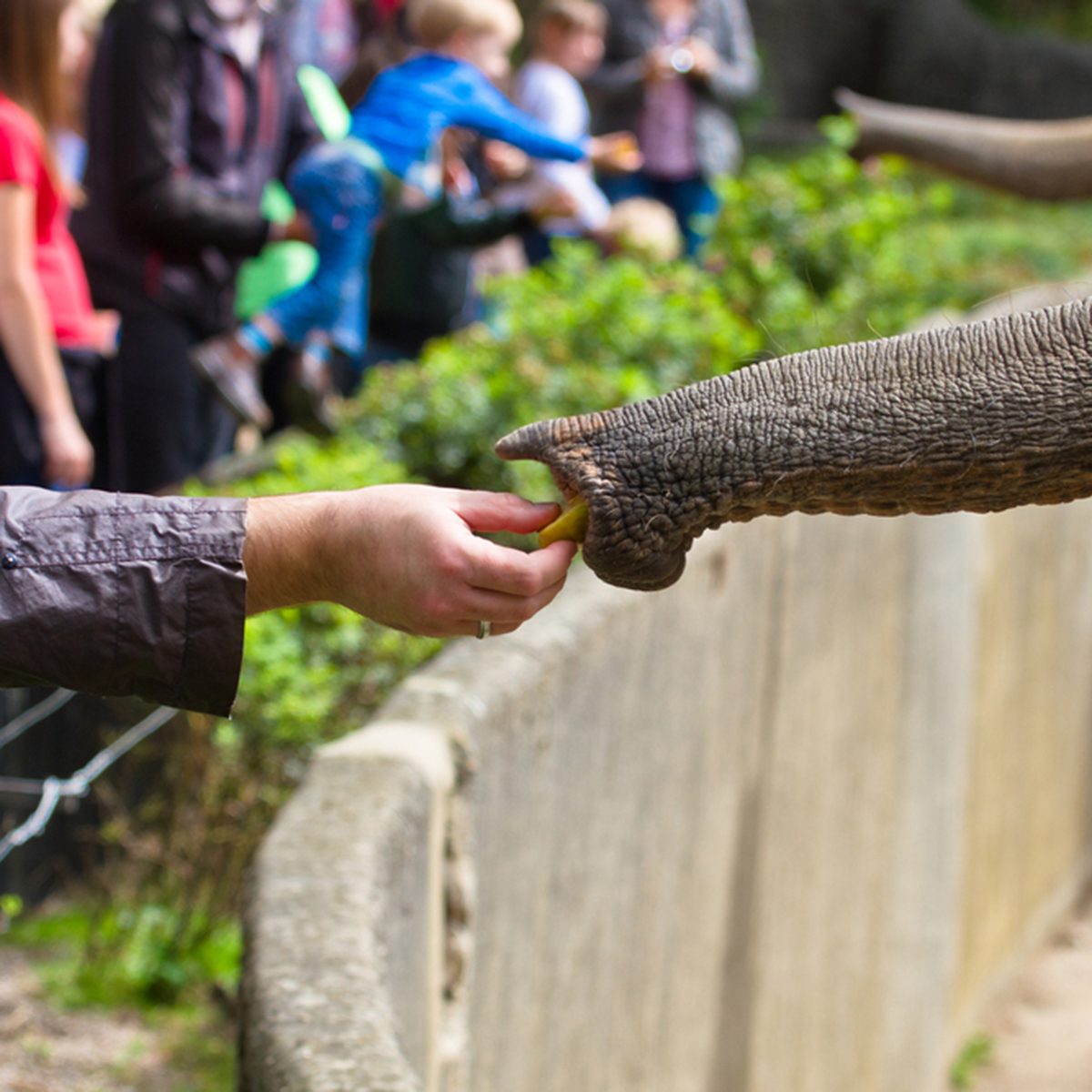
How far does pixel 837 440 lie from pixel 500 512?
1.30ft

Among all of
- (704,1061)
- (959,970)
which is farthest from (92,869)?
(959,970)

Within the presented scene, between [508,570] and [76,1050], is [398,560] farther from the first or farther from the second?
[76,1050]

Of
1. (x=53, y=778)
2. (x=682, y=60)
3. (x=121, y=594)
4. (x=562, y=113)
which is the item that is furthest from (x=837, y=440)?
(x=682, y=60)

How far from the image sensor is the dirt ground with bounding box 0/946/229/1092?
3305mm

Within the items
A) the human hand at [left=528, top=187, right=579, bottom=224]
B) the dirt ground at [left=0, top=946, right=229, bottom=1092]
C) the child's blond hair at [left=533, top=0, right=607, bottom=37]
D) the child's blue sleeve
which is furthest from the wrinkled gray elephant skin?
the dirt ground at [left=0, top=946, right=229, bottom=1092]

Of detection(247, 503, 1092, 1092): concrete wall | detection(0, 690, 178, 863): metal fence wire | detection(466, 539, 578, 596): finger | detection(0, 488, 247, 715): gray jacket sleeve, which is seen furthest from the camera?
detection(0, 690, 178, 863): metal fence wire

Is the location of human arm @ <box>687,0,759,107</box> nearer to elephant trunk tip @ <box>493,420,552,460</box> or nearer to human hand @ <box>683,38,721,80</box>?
human hand @ <box>683,38,721,80</box>

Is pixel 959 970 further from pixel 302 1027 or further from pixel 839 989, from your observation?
pixel 302 1027

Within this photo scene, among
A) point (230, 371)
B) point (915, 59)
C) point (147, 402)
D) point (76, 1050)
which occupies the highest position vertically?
point (915, 59)

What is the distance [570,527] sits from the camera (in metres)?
2.24

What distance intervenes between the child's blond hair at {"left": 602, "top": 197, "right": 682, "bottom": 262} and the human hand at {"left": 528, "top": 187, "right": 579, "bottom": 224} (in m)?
0.80

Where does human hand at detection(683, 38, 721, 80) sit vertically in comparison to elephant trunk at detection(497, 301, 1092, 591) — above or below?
above

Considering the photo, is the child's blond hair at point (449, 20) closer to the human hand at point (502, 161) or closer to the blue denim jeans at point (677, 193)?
the human hand at point (502, 161)

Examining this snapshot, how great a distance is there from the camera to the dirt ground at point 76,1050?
3.30 m
